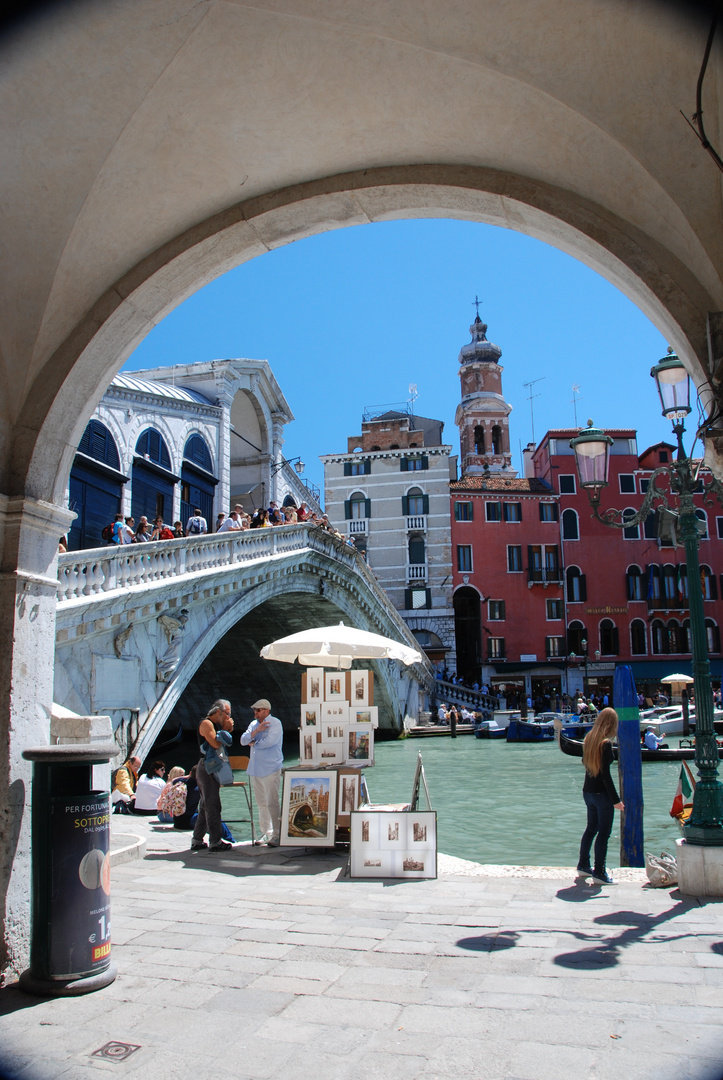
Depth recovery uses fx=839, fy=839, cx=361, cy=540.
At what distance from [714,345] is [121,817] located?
8.02m

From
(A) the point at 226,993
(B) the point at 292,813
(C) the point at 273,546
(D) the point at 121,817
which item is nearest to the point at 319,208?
(A) the point at 226,993

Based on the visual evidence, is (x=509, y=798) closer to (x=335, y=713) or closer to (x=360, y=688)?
(x=360, y=688)

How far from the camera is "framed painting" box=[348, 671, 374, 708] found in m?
7.70

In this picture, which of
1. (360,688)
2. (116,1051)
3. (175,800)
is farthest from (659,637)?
(116,1051)

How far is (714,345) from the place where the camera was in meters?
3.27

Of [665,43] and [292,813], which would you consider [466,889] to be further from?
[665,43]

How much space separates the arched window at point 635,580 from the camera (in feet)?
124

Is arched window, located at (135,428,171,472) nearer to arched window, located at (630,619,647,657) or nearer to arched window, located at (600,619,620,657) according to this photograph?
arched window, located at (600,619,620,657)

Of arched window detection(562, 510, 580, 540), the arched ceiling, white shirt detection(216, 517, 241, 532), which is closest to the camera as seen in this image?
the arched ceiling

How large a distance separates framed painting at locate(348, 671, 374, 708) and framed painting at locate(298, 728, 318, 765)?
461 mm

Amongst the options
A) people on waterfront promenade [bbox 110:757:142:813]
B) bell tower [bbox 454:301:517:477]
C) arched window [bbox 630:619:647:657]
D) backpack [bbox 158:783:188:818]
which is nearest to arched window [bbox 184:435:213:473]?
people on waterfront promenade [bbox 110:757:142:813]

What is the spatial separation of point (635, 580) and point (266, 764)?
111ft

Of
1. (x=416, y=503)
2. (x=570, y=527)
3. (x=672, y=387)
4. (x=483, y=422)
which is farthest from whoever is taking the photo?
(x=483, y=422)

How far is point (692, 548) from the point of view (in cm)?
571
